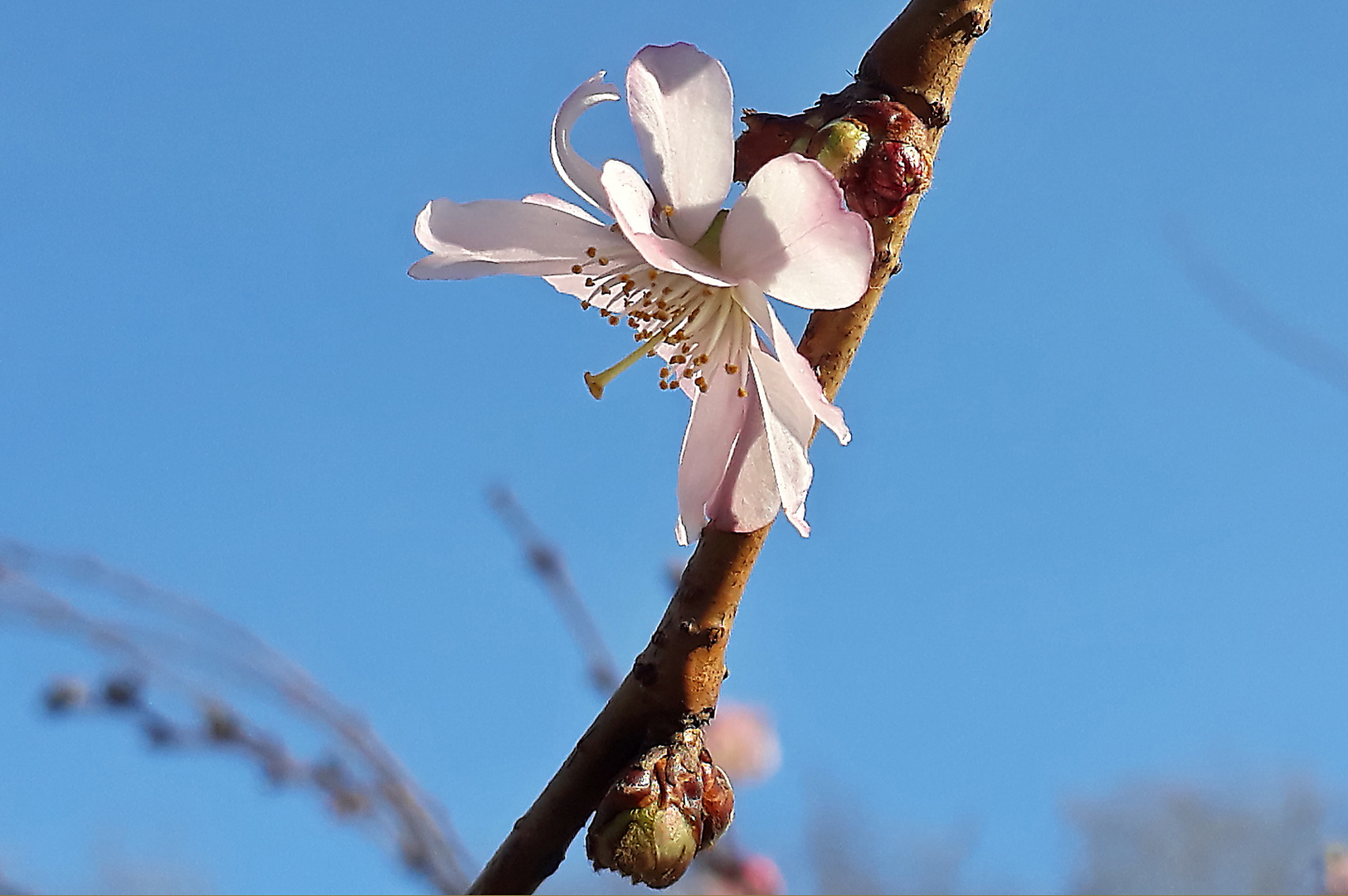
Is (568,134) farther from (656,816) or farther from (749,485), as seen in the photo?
(656,816)

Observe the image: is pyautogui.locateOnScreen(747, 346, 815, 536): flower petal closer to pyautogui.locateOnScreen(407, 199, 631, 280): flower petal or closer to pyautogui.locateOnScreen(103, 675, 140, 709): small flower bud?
pyautogui.locateOnScreen(407, 199, 631, 280): flower petal

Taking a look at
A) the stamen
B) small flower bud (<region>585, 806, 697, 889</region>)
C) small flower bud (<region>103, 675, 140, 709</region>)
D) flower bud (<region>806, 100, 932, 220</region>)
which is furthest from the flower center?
small flower bud (<region>103, 675, 140, 709</region>)

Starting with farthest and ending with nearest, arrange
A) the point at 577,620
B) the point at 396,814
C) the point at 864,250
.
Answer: the point at 577,620
the point at 396,814
the point at 864,250

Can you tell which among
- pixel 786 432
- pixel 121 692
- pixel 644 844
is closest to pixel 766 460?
pixel 786 432

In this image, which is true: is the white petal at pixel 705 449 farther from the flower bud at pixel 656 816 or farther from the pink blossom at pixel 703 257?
the flower bud at pixel 656 816

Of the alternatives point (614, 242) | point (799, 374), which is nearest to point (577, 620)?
point (614, 242)

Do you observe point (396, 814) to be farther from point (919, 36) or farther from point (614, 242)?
point (919, 36)
